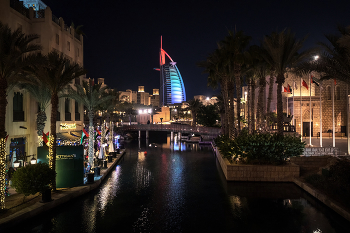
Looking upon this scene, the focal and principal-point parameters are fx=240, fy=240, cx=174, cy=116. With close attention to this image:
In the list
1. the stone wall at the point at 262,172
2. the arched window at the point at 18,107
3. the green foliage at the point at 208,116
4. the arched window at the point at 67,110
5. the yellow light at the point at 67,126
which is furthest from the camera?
the green foliage at the point at 208,116

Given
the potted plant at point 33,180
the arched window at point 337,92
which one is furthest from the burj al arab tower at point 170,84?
the potted plant at point 33,180

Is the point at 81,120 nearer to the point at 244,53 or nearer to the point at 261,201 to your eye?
the point at 244,53

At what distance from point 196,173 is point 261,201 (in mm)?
7424

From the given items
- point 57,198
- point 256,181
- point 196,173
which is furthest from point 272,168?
point 57,198

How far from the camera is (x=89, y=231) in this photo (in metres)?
8.34

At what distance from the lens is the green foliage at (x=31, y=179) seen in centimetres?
984

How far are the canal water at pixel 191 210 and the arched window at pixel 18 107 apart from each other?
8.00m

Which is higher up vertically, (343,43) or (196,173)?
(343,43)

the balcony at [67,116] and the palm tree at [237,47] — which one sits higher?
the palm tree at [237,47]

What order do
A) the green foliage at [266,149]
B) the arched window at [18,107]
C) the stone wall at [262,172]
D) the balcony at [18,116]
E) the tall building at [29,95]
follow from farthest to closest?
the arched window at [18,107] < the balcony at [18,116] < the tall building at [29,95] < the green foliage at [266,149] < the stone wall at [262,172]

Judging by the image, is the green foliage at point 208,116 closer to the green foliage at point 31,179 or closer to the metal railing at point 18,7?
the metal railing at point 18,7

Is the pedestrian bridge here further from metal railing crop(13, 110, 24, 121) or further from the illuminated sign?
metal railing crop(13, 110, 24, 121)

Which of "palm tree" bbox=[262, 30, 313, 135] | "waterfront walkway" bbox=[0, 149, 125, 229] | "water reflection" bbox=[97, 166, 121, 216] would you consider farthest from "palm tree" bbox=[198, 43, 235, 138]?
"waterfront walkway" bbox=[0, 149, 125, 229]

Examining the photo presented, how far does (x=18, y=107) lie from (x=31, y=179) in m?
9.50
